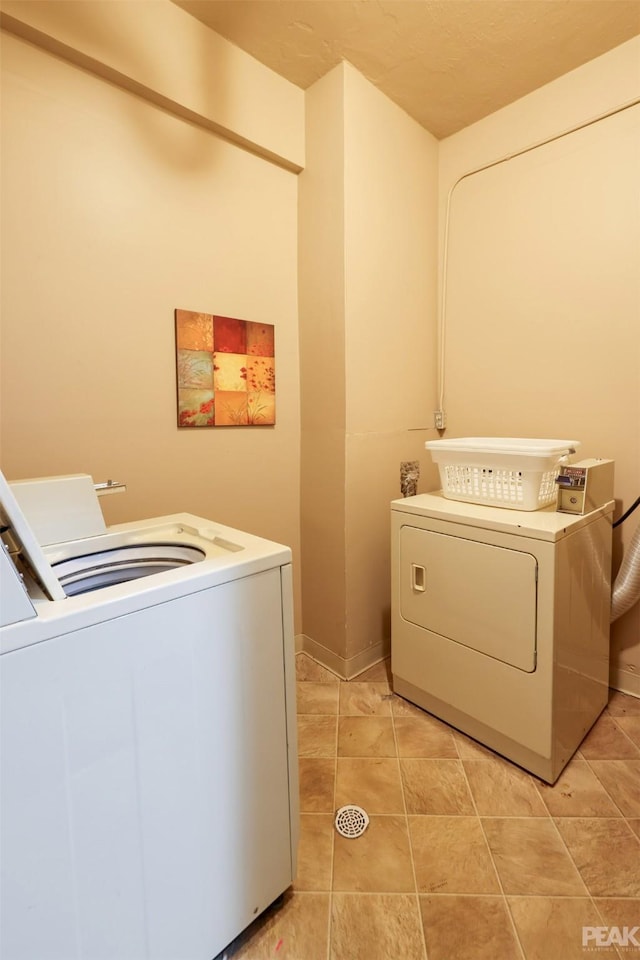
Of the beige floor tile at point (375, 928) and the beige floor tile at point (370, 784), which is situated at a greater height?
the beige floor tile at point (370, 784)

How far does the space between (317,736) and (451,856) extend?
61cm

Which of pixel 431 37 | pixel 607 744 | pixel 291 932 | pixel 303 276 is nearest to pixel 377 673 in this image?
pixel 607 744

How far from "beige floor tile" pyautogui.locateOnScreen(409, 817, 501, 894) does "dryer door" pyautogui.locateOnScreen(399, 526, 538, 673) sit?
0.50 metres

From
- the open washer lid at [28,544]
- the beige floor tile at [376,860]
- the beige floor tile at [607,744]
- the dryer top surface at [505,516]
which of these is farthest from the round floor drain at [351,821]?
the open washer lid at [28,544]

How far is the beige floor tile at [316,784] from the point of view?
4.47 ft

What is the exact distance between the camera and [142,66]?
1548mm

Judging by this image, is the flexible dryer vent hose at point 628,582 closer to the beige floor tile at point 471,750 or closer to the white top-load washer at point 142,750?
the beige floor tile at point 471,750

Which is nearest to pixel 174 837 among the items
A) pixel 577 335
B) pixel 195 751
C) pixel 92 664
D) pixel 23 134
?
pixel 195 751

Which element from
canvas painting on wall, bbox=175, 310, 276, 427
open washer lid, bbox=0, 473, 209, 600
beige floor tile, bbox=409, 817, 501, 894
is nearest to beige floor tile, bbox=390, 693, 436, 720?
beige floor tile, bbox=409, 817, 501, 894

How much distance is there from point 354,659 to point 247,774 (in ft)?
3.97

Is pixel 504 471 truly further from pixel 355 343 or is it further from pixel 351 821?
pixel 351 821

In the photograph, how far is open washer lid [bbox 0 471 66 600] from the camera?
2.34 ft

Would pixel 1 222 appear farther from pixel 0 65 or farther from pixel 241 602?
pixel 241 602

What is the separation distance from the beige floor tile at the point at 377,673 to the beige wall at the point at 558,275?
3.29ft
